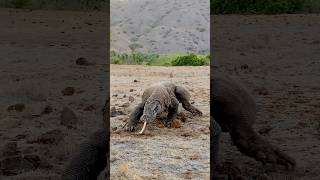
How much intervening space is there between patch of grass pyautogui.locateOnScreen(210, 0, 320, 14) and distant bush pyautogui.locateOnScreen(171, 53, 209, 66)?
3.51m

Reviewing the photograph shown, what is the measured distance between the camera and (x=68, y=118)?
664 centimetres

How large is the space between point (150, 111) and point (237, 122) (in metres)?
1.39

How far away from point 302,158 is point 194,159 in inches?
35.9

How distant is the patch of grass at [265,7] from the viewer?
51.7 ft

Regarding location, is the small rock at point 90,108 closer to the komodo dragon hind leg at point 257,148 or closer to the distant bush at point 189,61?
the komodo dragon hind leg at point 257,148

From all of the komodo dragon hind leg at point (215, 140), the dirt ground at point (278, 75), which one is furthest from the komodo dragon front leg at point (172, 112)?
the komodo dragon hind leg at point (215, 140)

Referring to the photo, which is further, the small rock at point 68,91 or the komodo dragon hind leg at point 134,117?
the small rock at point 68,91

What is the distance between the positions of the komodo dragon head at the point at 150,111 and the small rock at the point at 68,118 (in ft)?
3.01

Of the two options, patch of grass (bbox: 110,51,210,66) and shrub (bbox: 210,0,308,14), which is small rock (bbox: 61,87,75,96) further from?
shrub (bbox: 210,0,308,14)

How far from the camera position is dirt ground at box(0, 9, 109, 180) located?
534cm

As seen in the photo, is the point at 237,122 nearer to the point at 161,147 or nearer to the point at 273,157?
the point at 273,157

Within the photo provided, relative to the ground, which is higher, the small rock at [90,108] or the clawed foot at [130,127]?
the small rock at [90,108]

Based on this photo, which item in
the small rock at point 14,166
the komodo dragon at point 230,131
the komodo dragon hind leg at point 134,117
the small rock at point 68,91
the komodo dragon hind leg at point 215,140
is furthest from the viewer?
the small rock at point 68,91

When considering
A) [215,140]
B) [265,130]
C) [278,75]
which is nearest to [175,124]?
[265,130]
